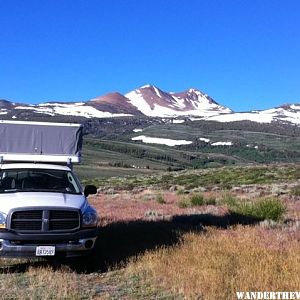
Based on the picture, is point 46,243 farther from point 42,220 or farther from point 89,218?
point 89,218

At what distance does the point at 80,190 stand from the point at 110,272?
2.27 meters

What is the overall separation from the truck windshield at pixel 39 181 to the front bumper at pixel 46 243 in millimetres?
1527

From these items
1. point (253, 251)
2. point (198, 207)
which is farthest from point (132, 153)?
point (253, 251)

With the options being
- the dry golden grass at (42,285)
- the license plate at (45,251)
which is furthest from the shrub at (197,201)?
the license plate at (45,251)

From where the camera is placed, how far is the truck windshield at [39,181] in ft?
34.0

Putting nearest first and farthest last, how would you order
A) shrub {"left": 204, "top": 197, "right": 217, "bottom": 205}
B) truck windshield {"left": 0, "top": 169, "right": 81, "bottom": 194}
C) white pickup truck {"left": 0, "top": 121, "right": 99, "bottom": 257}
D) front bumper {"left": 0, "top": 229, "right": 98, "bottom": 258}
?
1. front bumper {"left": 0, "top": 229, "right": 98, "bottom": 258}
2. white pickup truck {"left": 0, "top": 121, "right": 99, "bottom": 257}
3. truck windshield {"left": 0, "top": 169, "right": 81, "bottom": 194}
4. shrub {"left": 204, "top": 197, "right": 217, "bottom": 205}

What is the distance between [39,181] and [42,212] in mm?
1970

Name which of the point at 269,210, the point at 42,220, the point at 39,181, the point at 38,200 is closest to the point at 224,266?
the point at 42,220

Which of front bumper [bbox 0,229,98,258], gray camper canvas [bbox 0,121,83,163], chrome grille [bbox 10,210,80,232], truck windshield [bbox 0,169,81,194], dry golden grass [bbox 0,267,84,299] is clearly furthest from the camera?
gray camper canvas [bbox 0,121,83,163]

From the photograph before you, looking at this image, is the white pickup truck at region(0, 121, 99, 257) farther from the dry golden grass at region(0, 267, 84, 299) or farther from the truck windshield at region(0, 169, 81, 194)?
the dry golden grass at region(0, 267, 84, 299)

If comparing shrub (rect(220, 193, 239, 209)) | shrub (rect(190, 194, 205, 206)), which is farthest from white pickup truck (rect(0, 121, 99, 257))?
shrub (rect(190, 194, 205, 206))

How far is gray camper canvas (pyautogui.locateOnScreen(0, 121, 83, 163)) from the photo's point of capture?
12.0m

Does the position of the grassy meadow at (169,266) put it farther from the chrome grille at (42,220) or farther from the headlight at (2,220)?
the headlight at (2,220)

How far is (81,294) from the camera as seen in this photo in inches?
295
